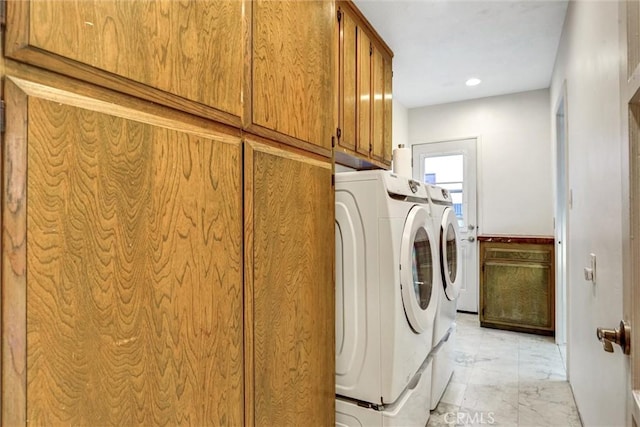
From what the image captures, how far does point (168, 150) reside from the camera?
732 mm

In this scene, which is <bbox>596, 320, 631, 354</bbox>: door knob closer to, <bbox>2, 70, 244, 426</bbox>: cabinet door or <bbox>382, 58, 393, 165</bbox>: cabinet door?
<bbox>2, 70, 244, 426</bbox>: cabinet door

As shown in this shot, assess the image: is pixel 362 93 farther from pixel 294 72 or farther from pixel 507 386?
pixel 507 386

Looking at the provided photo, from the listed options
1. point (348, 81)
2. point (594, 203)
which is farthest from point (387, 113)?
point (594, 203)

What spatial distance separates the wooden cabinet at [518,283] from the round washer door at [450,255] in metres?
1.32

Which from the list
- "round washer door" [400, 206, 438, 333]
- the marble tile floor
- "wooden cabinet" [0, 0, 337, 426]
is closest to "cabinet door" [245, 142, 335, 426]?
"wooden cabinet" [0, 0, 337, 426]

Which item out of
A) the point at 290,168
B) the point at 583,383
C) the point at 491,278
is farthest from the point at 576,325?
the point at 290,168

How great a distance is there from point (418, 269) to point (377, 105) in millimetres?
1300

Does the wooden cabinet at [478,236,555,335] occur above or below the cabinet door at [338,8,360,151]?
below

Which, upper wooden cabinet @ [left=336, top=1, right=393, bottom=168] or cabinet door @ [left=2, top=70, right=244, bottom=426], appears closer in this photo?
cabinet door @ [left=2, top=70, right=244, bottom=426]

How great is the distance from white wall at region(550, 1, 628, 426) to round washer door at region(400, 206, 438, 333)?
69cm

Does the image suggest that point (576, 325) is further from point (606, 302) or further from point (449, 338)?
point (606, 302)

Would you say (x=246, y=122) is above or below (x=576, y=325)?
above

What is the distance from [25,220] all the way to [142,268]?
0.21 m

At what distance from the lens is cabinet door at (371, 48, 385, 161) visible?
2.42 meters
